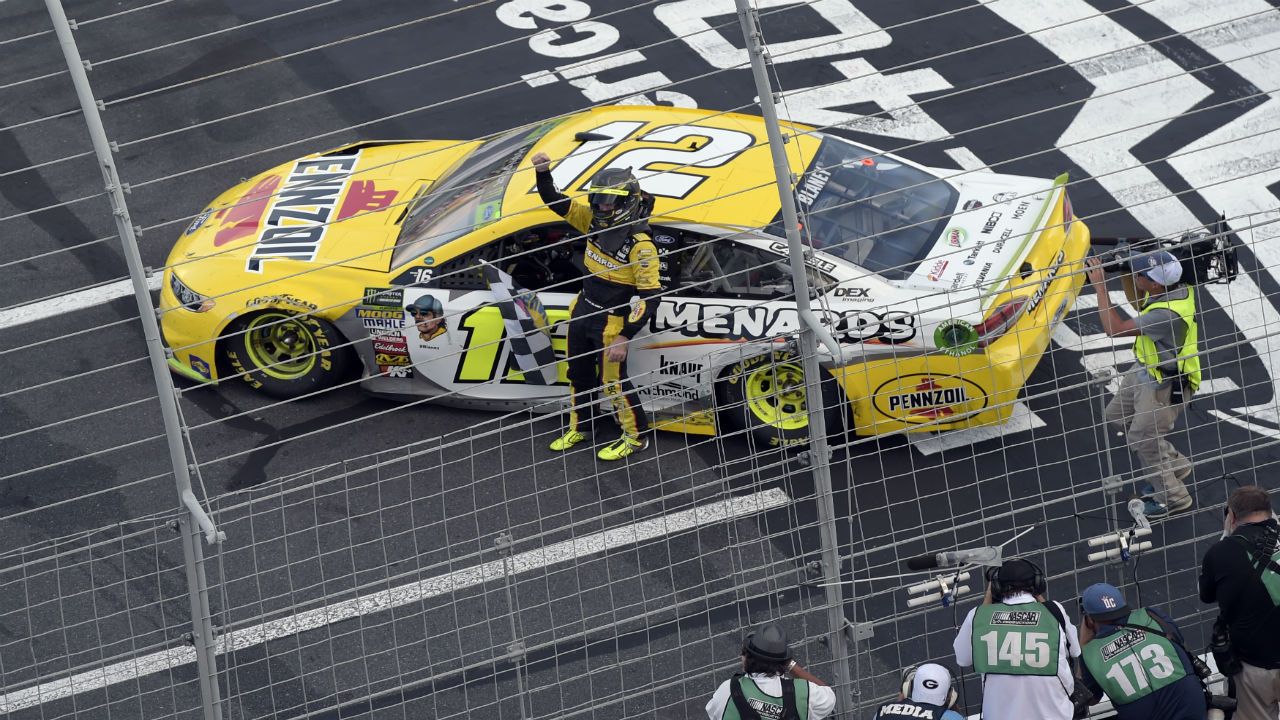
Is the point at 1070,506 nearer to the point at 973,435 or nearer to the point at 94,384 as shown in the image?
the point at 973,435

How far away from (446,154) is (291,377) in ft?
5.88

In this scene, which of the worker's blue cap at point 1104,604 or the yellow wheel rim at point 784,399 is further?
the yellow wheel rim at point 784,399

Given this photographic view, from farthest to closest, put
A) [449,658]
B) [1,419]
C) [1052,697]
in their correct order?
[1,419] < [449,658] < [1052,697]

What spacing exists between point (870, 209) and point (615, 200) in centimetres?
143

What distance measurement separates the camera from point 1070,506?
786cm

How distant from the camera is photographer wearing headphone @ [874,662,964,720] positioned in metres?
5.66

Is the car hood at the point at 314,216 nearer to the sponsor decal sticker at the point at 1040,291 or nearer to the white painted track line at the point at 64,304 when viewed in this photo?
the white painted track line at the point at 64,304

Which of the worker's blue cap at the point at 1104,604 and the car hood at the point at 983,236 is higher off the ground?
the car hood at the point at 983,236

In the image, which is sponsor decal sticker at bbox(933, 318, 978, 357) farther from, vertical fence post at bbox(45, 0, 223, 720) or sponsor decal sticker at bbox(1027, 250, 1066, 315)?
vertical fence post at bbox(45, 0, 223, 720)

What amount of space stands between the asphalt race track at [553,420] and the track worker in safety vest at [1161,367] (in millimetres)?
212

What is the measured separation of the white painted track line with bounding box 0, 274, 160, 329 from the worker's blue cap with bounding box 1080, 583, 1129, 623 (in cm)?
632

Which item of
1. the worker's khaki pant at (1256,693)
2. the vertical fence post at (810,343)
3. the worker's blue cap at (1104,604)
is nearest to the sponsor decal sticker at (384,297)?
the vertical fence post at (810,343)

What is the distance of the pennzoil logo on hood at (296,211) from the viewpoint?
8.77 meters

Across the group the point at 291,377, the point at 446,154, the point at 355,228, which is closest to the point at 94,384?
the point at 291,377
